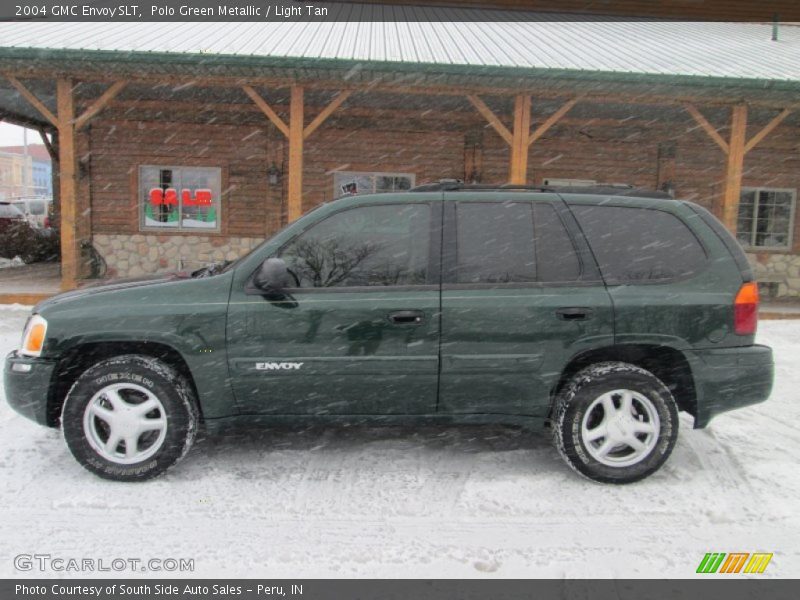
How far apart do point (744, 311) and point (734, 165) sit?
278 inches

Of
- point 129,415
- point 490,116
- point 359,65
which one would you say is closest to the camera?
point 129,415

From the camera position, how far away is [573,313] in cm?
350

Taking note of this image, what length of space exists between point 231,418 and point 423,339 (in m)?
1.21

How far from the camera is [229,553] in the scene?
2838mm

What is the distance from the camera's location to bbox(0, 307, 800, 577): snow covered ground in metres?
2.83

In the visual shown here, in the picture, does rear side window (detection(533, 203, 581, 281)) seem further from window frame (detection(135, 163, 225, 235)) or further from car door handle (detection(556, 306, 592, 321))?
window frame (detection(135, 163, 225, 235))

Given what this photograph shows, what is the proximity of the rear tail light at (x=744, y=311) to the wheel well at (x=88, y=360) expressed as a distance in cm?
318

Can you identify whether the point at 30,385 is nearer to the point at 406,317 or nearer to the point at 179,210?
the point at 406,317

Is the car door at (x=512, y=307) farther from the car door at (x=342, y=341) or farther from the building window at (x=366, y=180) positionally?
the building window at (x=366, y=180)

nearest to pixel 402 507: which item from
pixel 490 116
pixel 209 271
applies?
pixel 209 271
